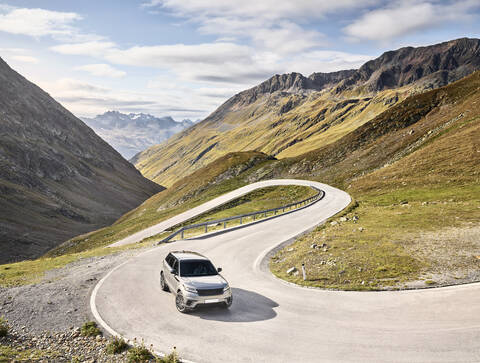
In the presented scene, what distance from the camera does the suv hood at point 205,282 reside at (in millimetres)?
13320

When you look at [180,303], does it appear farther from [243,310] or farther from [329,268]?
[329,268]

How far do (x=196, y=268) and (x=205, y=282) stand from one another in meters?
1.33

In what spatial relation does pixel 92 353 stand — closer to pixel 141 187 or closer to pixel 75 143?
pixel 141 187

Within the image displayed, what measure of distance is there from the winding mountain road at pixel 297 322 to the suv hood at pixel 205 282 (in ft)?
3.62

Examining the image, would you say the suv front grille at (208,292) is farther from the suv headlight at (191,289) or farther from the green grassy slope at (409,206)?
the green grassy slope at (409,206)

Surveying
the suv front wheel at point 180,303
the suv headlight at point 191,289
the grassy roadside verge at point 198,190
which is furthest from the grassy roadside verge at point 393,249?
the grassy roadside verge at point 198,190

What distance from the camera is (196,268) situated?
1484cm

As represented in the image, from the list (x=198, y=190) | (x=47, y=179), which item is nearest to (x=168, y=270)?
(x=198, y=190)

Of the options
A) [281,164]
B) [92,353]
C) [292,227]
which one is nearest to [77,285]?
Answer: [92,353]

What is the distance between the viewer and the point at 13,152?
118875 mm

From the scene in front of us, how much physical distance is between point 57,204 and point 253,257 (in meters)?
98.1

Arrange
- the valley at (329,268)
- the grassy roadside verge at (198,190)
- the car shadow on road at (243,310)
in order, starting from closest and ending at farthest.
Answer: the valley at (329,268) < the car shadow on road at (243,310) < the grassy roadside verge at (198,190)

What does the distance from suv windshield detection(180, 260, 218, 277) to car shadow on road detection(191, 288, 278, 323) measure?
1473 mm

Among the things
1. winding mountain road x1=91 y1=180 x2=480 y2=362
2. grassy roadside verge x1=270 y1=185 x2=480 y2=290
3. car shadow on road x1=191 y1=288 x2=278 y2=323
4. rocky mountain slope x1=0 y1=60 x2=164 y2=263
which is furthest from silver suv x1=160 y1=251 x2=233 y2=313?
rocky mountain slope x1=0 y1=60 x2=164 y2=263
